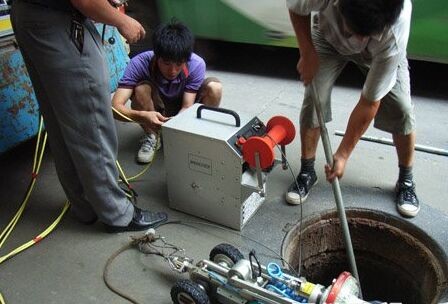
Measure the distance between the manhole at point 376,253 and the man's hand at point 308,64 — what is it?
0.70 metres

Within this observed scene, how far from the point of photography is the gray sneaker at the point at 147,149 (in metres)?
2.63

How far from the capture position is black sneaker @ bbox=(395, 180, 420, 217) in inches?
81.4

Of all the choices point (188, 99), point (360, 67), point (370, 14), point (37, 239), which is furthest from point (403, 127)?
point (37, 239)

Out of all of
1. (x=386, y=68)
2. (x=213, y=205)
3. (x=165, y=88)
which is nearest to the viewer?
(x=386, y=68)

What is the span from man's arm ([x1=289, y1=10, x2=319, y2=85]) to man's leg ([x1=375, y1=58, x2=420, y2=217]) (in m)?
0.39

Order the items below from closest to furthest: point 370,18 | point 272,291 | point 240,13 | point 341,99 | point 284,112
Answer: point 370,18 → point 272,291 → point 284,112 → point 341,99 → point 240,13

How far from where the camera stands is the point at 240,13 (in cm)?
381

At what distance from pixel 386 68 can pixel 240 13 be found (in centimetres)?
245

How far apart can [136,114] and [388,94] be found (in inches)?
50.5

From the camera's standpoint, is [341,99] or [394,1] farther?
[341,99]

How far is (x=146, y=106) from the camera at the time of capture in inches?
98.4

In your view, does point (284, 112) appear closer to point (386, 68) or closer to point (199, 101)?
point (199, 101)

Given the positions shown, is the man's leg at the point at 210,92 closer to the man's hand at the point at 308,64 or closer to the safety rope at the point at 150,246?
the man's hand at the point at 308,64

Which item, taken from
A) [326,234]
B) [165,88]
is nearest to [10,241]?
[165,88]
